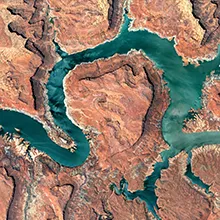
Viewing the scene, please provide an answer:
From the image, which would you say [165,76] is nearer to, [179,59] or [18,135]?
[179,59]

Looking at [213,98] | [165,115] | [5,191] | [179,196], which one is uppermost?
[213,98]

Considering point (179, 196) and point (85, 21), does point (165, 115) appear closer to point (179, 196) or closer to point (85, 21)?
point (179, 196)

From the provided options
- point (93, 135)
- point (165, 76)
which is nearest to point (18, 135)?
point (93, 135)

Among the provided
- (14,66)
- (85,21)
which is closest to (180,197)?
(85,21)

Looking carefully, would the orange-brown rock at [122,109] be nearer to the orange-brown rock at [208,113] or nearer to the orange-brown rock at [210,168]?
the orange-brown rock at [208,113]

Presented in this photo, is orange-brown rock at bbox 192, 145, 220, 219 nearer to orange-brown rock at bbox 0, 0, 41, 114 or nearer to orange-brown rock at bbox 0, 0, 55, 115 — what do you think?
orange-brown rock at bbox 0, 0, 55, 115

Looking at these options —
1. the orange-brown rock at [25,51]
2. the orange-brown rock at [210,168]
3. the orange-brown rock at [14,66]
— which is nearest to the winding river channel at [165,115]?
the orange-brown rock at [210,168]
